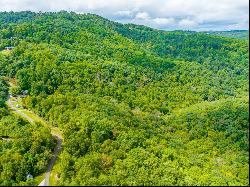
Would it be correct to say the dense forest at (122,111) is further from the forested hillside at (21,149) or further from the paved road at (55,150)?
the paved road at (55,150)

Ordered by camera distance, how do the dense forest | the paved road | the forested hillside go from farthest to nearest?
1. the forested hillside
2. the paved road
3. the dense forest

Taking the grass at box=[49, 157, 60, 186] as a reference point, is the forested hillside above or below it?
above

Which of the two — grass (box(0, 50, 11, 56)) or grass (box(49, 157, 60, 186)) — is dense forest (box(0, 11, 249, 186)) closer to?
grass (box(0, 50, 11, 56))

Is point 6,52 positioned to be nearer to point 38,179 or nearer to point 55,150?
point 55,150

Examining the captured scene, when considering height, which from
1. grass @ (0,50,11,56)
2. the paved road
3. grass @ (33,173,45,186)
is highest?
grass @ (0,50,11,56)

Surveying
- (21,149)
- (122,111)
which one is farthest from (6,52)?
(21,149)

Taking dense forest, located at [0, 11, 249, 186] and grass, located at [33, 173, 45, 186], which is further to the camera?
dense forest, located at [0, 11, 249, 186]

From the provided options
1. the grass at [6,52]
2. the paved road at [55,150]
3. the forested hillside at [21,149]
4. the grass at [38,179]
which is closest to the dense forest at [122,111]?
the forested hillside at [21,149]

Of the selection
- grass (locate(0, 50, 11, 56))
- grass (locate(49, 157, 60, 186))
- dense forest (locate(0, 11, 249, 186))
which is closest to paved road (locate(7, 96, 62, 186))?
grass (locate(49, 157, 60, 186))

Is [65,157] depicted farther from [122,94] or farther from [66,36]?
[66,36]
